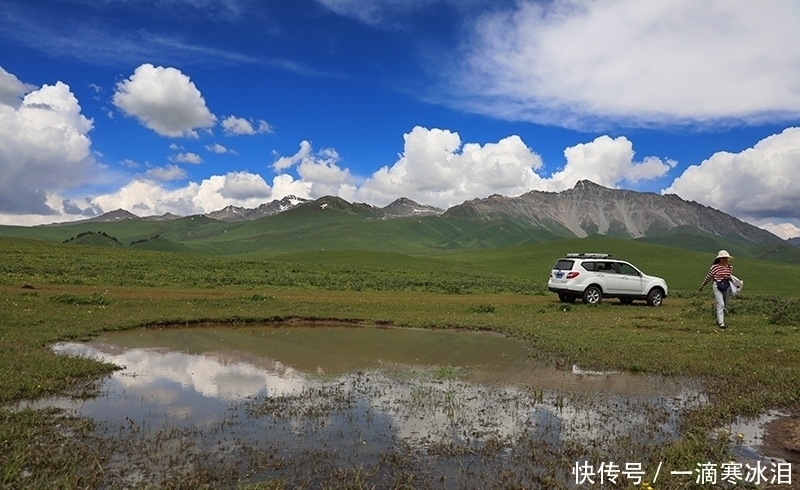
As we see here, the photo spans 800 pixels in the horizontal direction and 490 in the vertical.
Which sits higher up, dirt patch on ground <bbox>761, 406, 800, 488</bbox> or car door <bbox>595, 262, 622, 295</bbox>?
car door <bbox>595, 262, 622, 295</bbox>

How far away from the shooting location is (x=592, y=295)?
27.6 meters

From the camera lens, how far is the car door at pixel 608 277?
90.5ft

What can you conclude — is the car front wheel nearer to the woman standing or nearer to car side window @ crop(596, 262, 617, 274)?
car side window @ crop(596, 262, 617, 274)

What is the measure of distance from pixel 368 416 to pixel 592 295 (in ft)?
71.1

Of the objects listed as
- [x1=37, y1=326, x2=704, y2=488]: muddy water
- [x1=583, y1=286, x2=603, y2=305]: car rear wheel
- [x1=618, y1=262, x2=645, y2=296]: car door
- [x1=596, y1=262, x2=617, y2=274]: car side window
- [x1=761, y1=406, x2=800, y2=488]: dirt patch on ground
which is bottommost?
[x1=37, y1=326, x2=704, y2=488]: muddy water

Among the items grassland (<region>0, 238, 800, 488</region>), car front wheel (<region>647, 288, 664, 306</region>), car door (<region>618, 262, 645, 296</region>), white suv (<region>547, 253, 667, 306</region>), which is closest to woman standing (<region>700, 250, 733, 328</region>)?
grassland (<region>0, 238, 800, 488</region>)

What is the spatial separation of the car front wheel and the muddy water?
55.3ft

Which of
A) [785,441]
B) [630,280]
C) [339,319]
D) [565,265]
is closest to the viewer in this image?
[785,441]

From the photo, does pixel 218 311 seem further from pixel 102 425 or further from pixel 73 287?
pixel 102 425

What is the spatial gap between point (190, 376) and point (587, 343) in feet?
36.0

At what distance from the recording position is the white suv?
2747cm

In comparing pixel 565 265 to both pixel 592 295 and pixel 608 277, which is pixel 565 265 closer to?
pixel 592 295

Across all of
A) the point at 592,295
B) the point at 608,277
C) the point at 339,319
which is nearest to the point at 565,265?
the point at 592,295

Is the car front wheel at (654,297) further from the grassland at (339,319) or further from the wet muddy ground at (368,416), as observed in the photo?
the wet muddy ground at (368,416)
